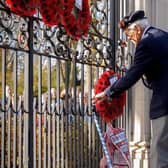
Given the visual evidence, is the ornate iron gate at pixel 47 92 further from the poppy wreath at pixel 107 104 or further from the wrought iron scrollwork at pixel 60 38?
the poppy wreath at pixel 107 104

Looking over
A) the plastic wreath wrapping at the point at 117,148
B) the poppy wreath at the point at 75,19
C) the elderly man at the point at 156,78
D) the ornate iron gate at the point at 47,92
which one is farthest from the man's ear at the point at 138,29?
the plastic wreath wrapping at the point at 117,148

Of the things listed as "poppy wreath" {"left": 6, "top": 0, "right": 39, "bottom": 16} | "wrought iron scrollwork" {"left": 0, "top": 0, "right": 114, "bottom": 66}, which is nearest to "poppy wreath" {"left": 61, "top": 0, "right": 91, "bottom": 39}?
"wrought iron scrollwork" {"left": 0, "top": 0, "right": 114, "bottom": 66}

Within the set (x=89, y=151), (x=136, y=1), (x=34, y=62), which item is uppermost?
(x=136, y=1)

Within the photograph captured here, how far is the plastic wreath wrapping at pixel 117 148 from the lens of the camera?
6160 millimetres

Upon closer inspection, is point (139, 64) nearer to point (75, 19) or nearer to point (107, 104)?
point (107, 104)

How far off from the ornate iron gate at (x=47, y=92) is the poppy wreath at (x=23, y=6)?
103 mm

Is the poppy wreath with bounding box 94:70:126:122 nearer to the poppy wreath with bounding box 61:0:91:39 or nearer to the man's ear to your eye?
the poppy wreath with bounding box 61:0:91:39

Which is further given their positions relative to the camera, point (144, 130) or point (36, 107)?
point (144, 130)

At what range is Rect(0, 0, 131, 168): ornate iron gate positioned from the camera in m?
5.57

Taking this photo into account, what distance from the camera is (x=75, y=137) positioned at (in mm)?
6781

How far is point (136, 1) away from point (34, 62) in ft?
12.1

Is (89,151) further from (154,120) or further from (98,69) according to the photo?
(154,120)

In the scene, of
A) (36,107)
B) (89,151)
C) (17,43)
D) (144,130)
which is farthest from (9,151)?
(144,130)

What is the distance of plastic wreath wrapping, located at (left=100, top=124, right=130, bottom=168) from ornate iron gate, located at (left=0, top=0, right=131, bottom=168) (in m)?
0.52
